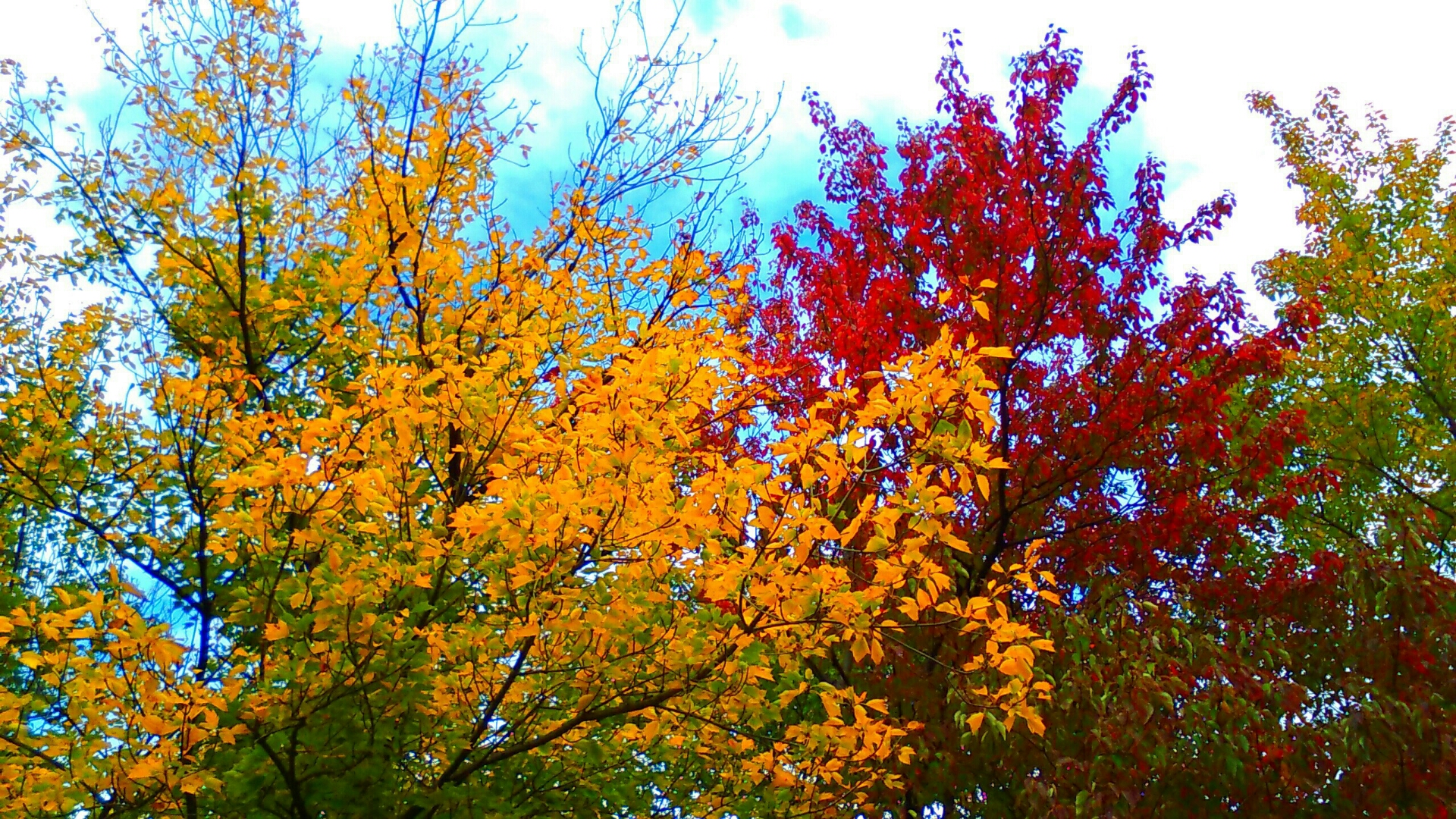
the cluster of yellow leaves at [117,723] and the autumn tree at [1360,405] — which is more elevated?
the autumn tree at [1360,405]

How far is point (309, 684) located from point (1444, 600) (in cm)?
584

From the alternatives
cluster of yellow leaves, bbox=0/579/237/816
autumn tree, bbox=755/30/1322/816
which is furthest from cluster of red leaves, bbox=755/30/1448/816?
cluster of yellow leaves, bbox=0/579/237/816

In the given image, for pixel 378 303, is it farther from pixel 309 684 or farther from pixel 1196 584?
pixel 1196 584

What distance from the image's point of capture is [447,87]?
18.8 feet

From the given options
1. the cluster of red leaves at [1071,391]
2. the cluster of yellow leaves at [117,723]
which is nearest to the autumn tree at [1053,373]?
the cluster of red leaves at [1071,391]

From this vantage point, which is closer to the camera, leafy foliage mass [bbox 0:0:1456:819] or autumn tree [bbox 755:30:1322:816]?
leafy foliage mass [bbox 0:0:1456:819]

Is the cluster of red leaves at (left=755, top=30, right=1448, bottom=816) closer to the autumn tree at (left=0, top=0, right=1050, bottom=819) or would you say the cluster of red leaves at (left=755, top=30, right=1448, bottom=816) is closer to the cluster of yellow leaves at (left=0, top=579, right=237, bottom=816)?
the autumn tree at (left=0, top=0, right=1050, bottom=819)

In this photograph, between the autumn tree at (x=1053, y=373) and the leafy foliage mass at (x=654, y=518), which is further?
the autumn tree at (x=1053, y=373)

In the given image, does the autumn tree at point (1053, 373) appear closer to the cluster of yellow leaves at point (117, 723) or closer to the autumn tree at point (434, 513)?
the autumn tree at point (434, 513)

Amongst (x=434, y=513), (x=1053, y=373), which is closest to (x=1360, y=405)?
(x=1053, y=373)

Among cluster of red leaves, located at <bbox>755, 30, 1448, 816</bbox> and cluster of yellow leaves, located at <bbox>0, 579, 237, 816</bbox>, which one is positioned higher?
cluster of red leaves, located at <bbox>755, 30, 1448, 816</bbox>

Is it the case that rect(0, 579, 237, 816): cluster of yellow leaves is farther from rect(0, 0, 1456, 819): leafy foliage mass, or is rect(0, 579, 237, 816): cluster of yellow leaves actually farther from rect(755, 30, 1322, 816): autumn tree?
rect(755, 30, 1322, 816): autumn tree

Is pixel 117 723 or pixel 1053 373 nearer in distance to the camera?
pixel 117 723

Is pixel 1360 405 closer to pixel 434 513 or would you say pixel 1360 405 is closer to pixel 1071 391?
pixel 1071 391
